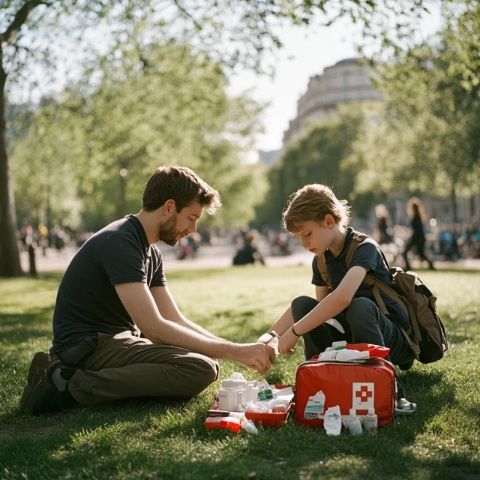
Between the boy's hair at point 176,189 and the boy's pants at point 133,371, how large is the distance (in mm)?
1006

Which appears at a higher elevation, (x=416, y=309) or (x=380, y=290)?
(x=380, y=290)

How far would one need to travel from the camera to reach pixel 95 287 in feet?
16.2

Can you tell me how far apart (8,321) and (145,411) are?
659cm

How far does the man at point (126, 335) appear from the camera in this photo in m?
4.72

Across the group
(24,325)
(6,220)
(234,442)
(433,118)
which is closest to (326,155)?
(433,118)

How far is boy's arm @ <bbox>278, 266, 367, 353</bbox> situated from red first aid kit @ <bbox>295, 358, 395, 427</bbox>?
1.62ft

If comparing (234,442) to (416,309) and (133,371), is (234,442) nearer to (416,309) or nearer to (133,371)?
(133,371)

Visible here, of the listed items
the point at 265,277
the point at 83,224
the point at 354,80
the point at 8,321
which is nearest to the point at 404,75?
the point at 265,277

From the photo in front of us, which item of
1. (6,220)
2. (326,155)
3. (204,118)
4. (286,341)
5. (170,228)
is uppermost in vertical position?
(326,155)

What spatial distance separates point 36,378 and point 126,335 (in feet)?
2.30

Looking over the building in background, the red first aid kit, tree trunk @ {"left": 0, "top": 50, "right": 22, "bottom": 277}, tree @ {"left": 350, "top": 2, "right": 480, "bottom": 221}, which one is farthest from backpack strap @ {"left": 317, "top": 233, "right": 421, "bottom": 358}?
the building in background

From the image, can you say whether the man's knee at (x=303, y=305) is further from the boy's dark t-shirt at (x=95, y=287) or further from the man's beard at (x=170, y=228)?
the boy's dark t-shirt at (x=95, y=287)

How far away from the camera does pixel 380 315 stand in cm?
488

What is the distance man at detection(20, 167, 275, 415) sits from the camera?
15.5 feet
